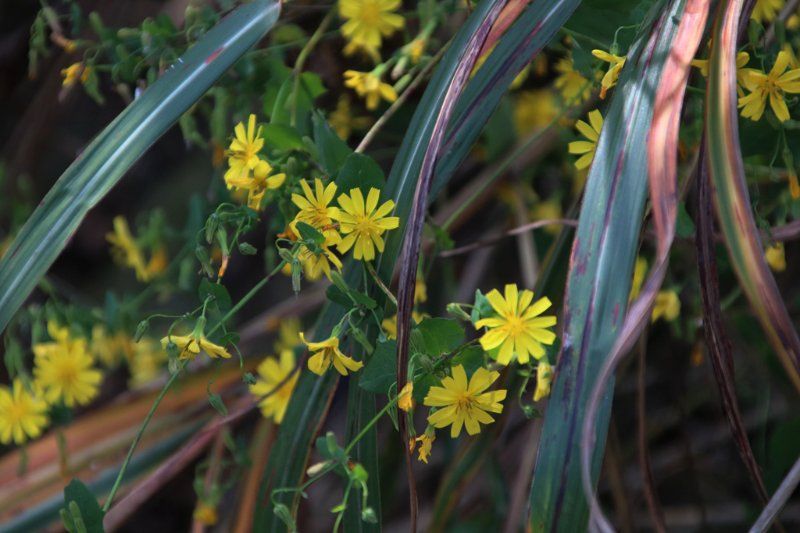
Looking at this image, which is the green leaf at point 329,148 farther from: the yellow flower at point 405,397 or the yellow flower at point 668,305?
the yellow flower at point 668,305

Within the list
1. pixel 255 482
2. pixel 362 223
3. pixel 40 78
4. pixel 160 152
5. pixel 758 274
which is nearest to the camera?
pixel 758 274

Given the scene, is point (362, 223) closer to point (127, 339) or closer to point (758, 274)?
point (758, 274)

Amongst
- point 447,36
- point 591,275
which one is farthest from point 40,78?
A: point 591,275

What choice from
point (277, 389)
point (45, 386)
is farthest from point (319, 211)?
point (45, 386)

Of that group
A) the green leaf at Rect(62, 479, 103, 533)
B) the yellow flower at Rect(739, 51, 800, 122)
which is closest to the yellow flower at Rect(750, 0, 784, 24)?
the yellow flower at Rect(739, 51, 800, 122)

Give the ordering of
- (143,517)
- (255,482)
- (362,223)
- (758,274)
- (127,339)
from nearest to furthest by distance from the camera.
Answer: (758,274)
(362,223)
(255,482)
(127,339)
(143,517)

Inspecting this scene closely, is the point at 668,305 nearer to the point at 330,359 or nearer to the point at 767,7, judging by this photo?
the point at 767,7

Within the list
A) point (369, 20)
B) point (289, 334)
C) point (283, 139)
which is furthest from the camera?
point (289, 334)
